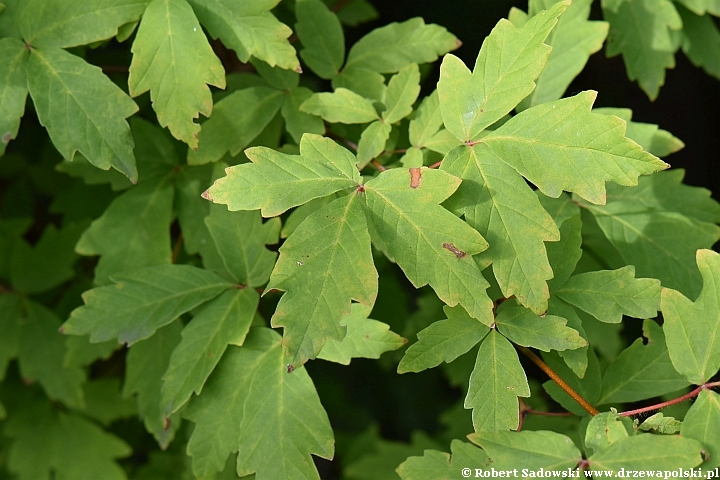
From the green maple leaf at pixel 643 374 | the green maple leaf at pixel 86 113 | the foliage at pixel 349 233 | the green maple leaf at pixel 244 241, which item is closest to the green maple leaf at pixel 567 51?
the foliage at pixel 349 233

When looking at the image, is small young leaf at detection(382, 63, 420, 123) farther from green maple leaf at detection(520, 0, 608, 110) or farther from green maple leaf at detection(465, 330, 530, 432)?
green maple leaf at detection(465, 330, 530, 432)

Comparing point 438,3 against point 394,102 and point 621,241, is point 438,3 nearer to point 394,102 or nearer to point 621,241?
point 394,102

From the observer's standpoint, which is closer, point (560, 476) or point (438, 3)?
point (560, 476)

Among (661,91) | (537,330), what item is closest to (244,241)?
(537,330)

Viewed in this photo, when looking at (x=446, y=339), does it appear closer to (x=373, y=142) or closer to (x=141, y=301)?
(x=373, y=142)

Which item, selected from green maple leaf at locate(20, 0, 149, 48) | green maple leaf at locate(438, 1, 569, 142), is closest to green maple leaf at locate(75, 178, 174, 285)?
green maple leaf at locate(20, 0, 149, 48)

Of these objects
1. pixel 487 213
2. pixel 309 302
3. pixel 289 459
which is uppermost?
pixel 487 213

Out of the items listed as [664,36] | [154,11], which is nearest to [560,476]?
[154,11]
